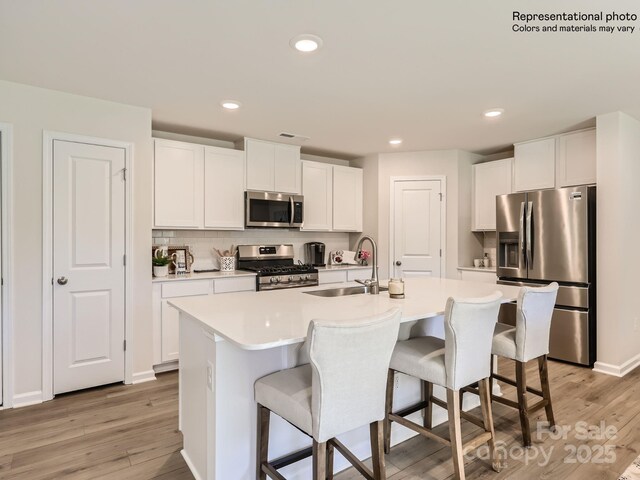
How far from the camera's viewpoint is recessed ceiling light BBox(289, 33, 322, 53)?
2.18 m

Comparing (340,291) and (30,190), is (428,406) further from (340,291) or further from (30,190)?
(30,190)

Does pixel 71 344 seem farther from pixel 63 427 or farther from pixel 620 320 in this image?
pixel 620 320

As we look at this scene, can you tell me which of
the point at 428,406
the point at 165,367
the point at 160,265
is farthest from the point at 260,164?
the point at 428,406

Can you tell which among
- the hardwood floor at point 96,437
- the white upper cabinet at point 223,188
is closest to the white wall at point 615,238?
the white upper cabinet at point 223,188

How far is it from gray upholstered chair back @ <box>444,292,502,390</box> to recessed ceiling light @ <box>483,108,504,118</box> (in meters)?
2.11

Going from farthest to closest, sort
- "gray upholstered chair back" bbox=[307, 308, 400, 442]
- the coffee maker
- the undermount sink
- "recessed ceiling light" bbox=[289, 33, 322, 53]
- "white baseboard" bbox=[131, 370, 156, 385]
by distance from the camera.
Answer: the coffee maker → "white baseboard" bbox=[131, 370, 156, 385] → the undermount sink → "recessed ceiling light" bbox=[289, 33, 322, 53] → "gray upholstered chair back" bbox=[307, 308, 400, 442]

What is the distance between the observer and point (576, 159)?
399 centimetres

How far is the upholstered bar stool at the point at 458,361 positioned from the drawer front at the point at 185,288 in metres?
2.21

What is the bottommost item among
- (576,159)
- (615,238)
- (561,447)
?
(561,447)

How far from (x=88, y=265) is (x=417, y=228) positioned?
3.74 meters

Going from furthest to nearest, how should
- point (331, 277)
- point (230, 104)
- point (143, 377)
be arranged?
point (331, 277)
point (143, 377)
point (230, 104)

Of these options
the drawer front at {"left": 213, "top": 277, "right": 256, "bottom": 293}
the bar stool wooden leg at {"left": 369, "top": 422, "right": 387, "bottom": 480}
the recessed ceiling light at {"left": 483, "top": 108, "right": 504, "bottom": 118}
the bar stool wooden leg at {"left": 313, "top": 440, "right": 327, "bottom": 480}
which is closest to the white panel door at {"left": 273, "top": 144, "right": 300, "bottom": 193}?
the drawer front at {"left": 213, "top": 277, "right": 256, "bottom": 293}

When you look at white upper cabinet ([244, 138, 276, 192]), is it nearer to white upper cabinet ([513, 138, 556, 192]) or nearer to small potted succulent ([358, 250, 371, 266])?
small potted succulent ([358, 250, 371, 266])

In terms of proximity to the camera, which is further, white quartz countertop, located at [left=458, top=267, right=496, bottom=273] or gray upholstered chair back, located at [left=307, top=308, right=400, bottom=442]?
white quartz countertop, located at [left=458, top=267, right=496, bottom=273]
